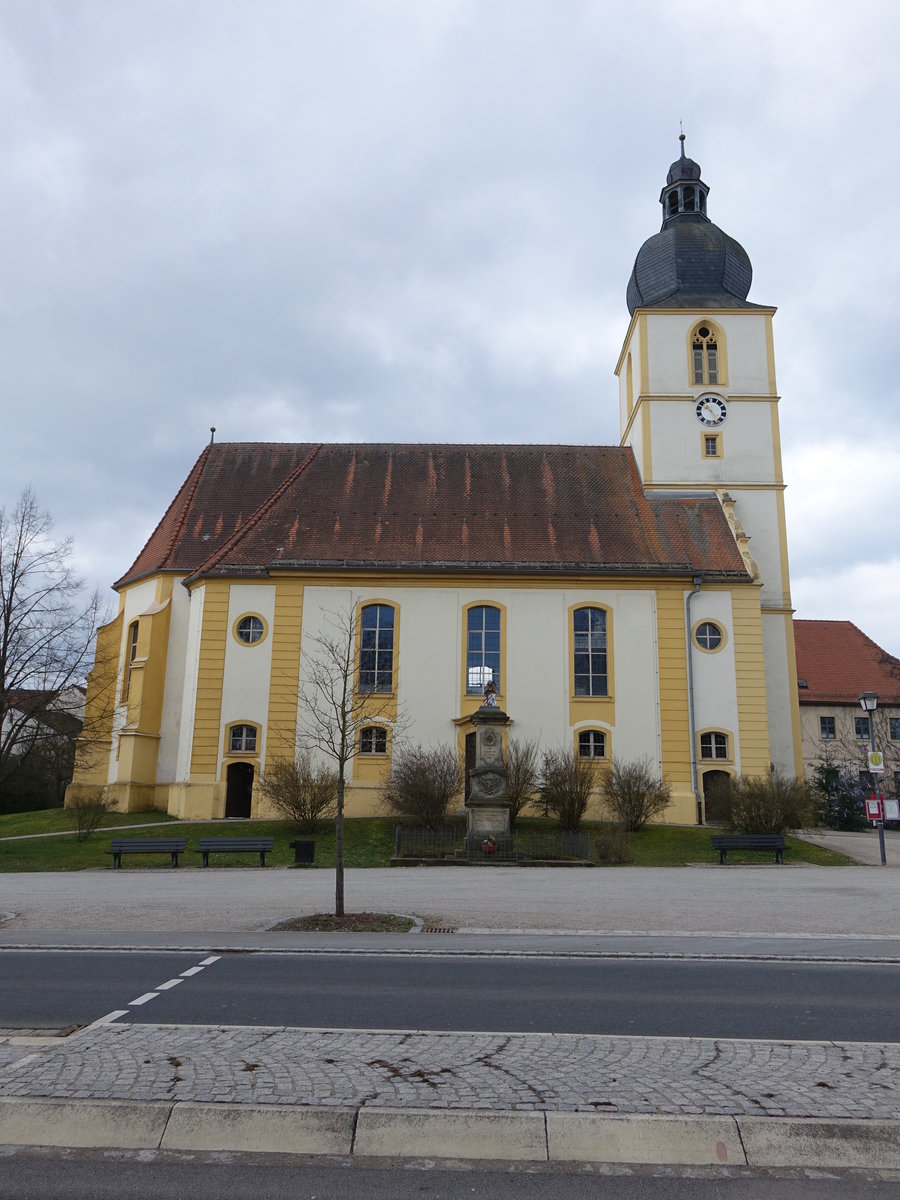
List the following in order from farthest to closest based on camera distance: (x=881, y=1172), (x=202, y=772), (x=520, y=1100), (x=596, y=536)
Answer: (x=596, y=536), (x=202, y=772), (x=520, y=1100), (x=881, y=1172)

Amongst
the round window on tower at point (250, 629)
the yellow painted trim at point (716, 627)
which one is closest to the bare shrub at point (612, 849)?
the yellow painted trim at point (716, 627)

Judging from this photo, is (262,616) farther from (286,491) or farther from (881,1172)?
(881,1172)

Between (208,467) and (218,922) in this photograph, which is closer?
(218,922)

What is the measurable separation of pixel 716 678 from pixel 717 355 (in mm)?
12987

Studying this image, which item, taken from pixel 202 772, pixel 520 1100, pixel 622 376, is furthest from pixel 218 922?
pixel 622 376

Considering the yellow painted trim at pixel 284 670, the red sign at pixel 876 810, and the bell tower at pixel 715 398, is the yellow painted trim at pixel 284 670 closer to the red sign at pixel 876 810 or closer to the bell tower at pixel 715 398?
the bell tower at pixel 715 398

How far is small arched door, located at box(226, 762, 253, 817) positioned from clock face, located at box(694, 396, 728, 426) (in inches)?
807

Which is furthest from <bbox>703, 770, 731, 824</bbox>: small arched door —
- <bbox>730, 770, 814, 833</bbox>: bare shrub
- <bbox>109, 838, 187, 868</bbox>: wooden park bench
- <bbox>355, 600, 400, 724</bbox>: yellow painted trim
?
<bbox>109, 838, 187, 868</bbox>: wooden park bench

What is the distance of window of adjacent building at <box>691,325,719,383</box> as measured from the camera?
35.6 metres

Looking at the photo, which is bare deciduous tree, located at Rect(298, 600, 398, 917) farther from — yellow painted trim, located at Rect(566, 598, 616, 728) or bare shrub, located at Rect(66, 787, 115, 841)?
bare shrub, located at Rect(66, 787, 115, 841)

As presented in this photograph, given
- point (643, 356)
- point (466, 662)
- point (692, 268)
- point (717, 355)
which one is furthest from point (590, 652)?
point (692, 268)

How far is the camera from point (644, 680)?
30.5 meters

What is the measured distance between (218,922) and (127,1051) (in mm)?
6852

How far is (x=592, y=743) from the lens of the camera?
30.2 m
